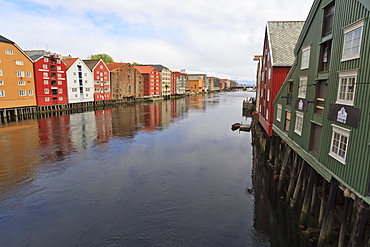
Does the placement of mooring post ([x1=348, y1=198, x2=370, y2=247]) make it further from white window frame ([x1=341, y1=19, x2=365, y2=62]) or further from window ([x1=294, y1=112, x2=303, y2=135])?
window ([x1=294, y1=112, x2=303, y2=135])

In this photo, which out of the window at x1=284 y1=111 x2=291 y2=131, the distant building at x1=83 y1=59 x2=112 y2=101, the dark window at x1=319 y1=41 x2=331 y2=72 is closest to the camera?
the dark window at x1=319 y1=41 x2=331 y2=72

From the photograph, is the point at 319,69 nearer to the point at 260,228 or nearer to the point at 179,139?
the point at 260,228

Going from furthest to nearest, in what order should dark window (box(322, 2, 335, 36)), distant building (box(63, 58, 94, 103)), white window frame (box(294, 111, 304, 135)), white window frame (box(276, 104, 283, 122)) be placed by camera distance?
distant building (box(63, 58, 94, 103)) < white window frame (box(276, 104, 283, 122)) < white window frame (box(294, 111, 304, 135)) < dark window (box(322, 2, 335, 36))

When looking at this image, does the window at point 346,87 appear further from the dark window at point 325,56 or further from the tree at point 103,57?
the tree at point 103,57

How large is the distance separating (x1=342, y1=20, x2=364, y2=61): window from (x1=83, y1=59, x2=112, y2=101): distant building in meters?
78.0

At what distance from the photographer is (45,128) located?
39.9 meters

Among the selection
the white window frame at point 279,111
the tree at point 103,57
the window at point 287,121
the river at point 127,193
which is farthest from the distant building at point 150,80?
the window at point 287,121

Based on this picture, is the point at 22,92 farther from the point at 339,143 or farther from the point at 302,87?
the point at 339,143

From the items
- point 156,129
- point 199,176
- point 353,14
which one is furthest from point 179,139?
point 353,14

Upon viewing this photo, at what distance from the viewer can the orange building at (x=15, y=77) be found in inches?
1909

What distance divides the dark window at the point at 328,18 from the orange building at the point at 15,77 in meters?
59.2

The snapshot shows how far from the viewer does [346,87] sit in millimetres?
9477

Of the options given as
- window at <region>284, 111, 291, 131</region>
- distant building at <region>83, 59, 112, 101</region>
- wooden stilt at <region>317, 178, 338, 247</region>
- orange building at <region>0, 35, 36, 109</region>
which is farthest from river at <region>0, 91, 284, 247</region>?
distant building at <region>83, 59, 112, 101</region>

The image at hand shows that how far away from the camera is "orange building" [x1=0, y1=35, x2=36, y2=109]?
48500 mm
